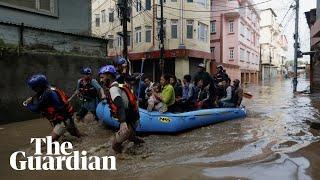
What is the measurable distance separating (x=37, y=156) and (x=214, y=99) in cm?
609

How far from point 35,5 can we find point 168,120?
7936 millimetres

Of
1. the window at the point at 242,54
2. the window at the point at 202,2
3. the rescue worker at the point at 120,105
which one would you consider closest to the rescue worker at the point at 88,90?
the rescue worker at the point at 120,105

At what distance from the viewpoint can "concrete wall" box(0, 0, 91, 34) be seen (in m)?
13.1

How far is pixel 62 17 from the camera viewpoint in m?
15.3

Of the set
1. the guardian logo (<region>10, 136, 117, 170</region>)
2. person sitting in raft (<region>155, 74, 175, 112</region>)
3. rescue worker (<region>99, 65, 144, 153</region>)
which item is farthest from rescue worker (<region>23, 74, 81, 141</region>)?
person sitting in raft (<region>155, 74, 175, 112</region>)

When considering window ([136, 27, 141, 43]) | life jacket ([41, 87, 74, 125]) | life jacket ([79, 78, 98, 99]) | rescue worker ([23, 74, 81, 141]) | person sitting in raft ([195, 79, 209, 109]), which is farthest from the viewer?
window ([136, 27, 141, 43])

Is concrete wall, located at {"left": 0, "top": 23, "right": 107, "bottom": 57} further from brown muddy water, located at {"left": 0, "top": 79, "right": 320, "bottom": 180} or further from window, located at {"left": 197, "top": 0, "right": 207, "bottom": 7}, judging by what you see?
window, located at {"left": 197, "top": 0, "right": 207, "bottom": 7}

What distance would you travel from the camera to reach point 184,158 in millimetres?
6828

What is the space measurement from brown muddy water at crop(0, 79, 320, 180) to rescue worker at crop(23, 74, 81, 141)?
64cm

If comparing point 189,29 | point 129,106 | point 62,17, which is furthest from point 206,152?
point 189,29

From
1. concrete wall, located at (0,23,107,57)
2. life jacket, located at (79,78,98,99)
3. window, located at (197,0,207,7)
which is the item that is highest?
window, located at (197,0,207,7)

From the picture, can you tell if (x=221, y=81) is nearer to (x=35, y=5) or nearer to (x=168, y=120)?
(x=168, y=120)

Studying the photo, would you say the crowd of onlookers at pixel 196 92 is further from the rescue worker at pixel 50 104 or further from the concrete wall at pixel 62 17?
the concrete wall at pixel 62 17

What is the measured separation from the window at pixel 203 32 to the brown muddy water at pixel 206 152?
22.1 meters
